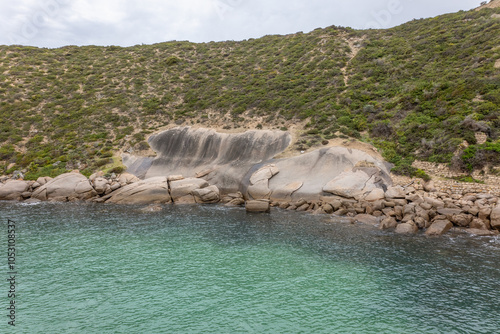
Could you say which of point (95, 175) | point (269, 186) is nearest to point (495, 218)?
point (269, 186)

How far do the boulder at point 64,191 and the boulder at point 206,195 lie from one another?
1349 cm

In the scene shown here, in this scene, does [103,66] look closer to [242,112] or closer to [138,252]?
[242,112]

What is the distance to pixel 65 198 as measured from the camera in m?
39.4

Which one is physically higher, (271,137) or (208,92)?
(208,92)

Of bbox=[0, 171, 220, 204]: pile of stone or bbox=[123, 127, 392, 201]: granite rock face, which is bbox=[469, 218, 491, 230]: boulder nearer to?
bbox=[123, 127, 392, 201]: granite rock face

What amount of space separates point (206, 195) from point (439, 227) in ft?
79.5

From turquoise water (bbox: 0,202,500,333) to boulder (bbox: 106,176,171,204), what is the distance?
9.49 meters

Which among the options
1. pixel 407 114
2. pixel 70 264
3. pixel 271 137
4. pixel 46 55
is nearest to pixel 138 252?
pixel 70 264

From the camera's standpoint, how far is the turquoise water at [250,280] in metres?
13.2

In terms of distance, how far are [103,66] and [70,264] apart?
6955 centimetres

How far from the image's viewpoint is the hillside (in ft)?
125

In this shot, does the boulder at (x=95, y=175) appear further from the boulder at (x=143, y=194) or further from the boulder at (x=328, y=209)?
the boulder at (x=328, y=209)

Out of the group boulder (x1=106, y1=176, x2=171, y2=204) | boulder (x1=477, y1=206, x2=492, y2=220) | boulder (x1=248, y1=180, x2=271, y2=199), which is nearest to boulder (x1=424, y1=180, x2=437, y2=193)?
boulder (x1=477, y1=206, x2=492, y2=220)

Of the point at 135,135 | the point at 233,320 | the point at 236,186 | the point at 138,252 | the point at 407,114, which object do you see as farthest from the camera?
the point at 135,135
